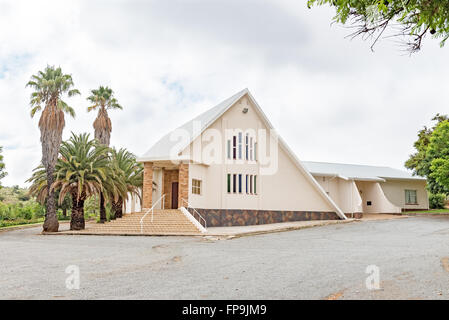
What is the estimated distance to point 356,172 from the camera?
1256 inches

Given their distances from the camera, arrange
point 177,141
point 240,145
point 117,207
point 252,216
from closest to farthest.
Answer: point 117,207
point 177,141
point 252,216
point 240,145

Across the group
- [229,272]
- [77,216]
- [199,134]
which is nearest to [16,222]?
[77,216]

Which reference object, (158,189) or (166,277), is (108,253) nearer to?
(166,277)

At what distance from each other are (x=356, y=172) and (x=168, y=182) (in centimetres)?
1696

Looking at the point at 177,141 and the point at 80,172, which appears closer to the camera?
the point at 80,172

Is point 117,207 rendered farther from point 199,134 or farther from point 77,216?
point 199,134

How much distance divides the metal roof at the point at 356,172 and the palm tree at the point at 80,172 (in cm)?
1490

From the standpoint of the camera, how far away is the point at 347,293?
19.2 ft

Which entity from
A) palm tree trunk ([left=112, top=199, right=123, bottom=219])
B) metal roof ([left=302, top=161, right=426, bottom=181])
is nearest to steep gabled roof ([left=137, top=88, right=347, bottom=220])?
palm tree trunk ([left=112, top=199, right=123, bottom=219])

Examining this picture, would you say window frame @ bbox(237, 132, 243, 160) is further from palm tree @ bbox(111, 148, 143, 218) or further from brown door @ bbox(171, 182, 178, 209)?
palm tree @ bbox(111, 148, 143, 218)

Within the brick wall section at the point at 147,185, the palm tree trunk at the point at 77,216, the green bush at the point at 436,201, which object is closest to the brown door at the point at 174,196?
the brick wall section at the point at 147,185

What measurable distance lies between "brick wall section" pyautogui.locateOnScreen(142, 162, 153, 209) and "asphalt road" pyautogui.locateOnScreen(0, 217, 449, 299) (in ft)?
32.7
